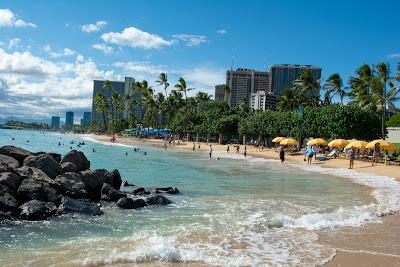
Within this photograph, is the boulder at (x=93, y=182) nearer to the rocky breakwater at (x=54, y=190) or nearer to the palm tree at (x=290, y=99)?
the rocky breakwater at (x=54, y=190)

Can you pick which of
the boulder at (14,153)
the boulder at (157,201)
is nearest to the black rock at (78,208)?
the boulder at (157,201)

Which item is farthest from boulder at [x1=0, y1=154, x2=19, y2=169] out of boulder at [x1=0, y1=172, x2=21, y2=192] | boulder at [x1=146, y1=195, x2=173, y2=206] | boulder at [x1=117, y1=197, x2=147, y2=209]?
boulder at [x1=146, y1=195, x2=173, y2=206]

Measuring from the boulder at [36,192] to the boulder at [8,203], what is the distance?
2.52 ft

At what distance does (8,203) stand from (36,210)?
902 mm

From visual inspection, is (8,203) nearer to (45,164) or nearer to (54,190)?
(54,190)

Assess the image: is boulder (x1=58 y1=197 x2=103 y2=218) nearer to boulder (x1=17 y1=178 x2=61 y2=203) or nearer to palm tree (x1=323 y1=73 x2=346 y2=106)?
boulder (x1=17 y1=178 x2=61 y2=203)

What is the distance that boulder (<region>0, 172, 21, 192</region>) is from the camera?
13.7m

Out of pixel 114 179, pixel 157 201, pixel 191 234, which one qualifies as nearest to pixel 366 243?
pixel 191 234

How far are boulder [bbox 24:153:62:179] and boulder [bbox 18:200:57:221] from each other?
13.3 ft

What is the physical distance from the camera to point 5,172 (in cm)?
1435

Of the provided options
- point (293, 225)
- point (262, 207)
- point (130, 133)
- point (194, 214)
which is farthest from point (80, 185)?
point (130, 133)

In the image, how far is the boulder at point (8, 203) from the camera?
12.4m

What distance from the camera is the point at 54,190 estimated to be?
14.4m

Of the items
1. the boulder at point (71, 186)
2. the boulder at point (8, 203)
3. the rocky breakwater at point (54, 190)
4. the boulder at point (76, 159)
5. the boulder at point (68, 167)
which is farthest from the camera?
the boulder at point (76, 159)
